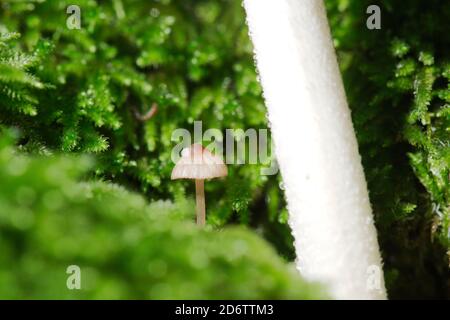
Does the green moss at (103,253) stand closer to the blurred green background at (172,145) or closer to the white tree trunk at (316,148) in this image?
the blurred green background at (172,145)

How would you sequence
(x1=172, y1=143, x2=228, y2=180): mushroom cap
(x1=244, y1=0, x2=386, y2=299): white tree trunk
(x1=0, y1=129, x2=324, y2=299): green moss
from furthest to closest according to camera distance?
(x1=172, y1=143, x2=228, y2=180): mushroom cap < (x1=244, y1=0, x2=386, y2=299): white tree trunk < (x1=0, y1=129, x2=324, y2=299): green moss

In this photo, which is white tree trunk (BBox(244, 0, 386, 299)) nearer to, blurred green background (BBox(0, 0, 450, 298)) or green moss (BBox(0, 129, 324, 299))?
blurred green background (BBox(0, 0, 450, 298))

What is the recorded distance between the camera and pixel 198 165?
1810 millimetres

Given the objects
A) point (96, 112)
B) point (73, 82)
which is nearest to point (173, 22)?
point (73, 82)

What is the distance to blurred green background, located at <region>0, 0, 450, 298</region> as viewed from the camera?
1.03m

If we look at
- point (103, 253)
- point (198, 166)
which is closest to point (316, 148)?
point (198, 166)

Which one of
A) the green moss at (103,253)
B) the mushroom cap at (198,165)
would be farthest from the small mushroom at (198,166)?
the green moss at (103,253)

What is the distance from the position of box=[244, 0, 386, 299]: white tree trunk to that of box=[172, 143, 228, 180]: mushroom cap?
0.30 m

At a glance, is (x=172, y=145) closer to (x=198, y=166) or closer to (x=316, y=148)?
(x=198, y=166)

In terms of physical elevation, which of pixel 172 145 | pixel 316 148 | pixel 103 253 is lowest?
pixel 103 253

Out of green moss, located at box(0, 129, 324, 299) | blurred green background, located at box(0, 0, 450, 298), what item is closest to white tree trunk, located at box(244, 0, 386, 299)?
blurred green background, located at box(0, 0, 450, 298)

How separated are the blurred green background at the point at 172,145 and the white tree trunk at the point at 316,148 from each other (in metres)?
0.23

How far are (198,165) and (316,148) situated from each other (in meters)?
0.47
